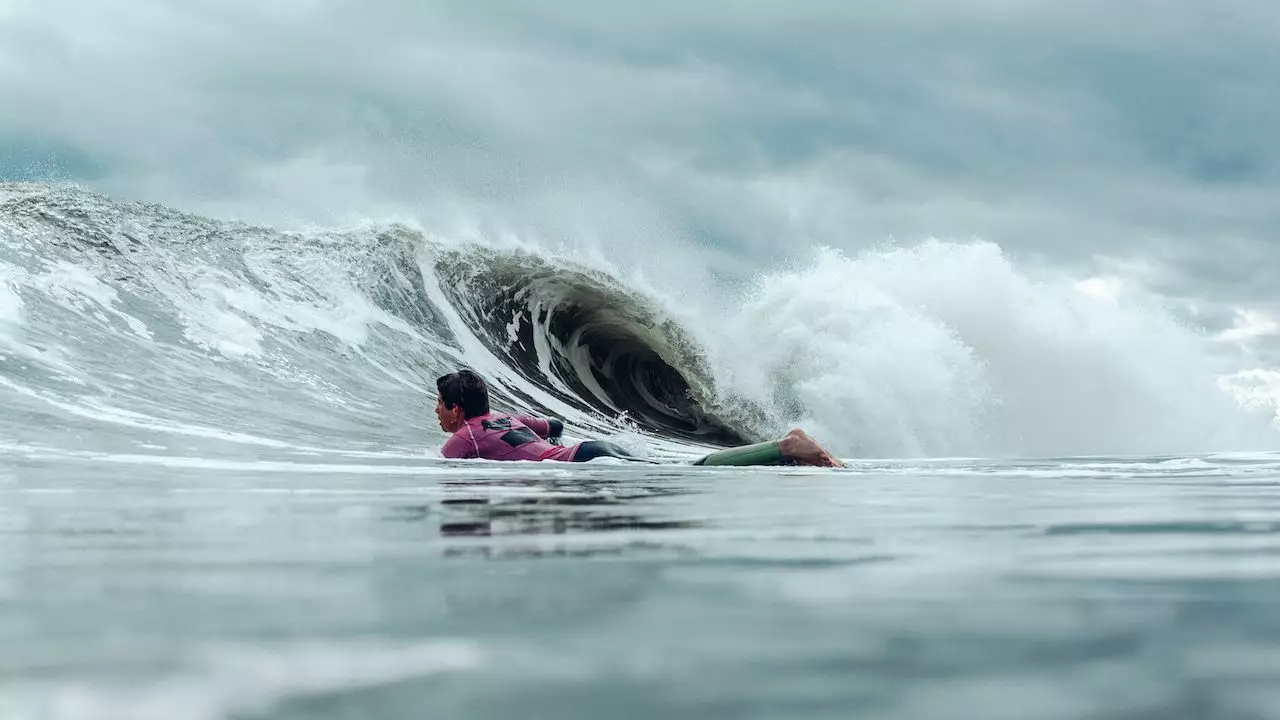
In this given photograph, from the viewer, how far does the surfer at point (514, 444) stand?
652 cm

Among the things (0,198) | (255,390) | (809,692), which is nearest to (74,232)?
(0,198)

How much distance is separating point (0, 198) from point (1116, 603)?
15.7 m

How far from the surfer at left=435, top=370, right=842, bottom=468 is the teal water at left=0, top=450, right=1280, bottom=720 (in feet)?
10.2

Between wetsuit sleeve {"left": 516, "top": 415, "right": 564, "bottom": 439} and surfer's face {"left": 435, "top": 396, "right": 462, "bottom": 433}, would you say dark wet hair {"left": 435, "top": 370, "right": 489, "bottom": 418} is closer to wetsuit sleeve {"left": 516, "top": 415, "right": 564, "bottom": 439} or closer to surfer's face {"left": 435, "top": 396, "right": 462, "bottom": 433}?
surfer's face {"left": 435, "top": 396, "right": 462, "bottom": 433}

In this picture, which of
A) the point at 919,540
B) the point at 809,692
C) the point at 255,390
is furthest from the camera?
the point at 255,390

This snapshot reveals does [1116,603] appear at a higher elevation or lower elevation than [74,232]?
lower

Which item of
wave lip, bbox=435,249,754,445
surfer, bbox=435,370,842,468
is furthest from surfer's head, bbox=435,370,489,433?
wave lip, bbox=435,249,754,445

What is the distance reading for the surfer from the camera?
21.4ft

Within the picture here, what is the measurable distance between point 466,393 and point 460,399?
0.07 m

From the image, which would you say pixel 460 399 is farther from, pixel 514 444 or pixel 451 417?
pixel 514 444

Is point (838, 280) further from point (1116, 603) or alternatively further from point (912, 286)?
point (1116, 603)

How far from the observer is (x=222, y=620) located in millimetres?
1430

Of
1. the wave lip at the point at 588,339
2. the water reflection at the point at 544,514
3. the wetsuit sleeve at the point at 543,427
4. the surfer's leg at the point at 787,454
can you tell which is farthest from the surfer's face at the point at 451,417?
the wave lip at the point at 588,339

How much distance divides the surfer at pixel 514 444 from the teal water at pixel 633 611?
10.2 ft
